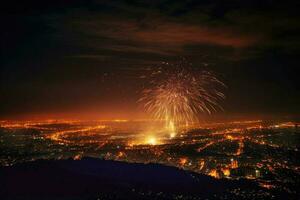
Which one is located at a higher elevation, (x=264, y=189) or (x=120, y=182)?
(x=120, y=182)

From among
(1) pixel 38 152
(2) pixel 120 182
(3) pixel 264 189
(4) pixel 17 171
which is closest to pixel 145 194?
(2) pixel 120 182

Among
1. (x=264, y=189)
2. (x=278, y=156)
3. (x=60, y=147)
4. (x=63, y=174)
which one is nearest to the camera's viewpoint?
(x=63, y=174)

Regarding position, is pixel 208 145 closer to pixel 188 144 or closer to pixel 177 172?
pixel 188 144

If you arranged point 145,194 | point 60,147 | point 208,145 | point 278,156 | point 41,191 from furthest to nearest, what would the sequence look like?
1. point 208,145
2. point 60,147
3. point 278,156
4. point 145,194
5. point 41,191

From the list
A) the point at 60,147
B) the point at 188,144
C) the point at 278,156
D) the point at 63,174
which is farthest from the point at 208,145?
the point at 63,174

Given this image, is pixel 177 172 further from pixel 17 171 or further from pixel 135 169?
pixel 17 171

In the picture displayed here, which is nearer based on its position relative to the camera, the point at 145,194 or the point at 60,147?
the point at 145,194
